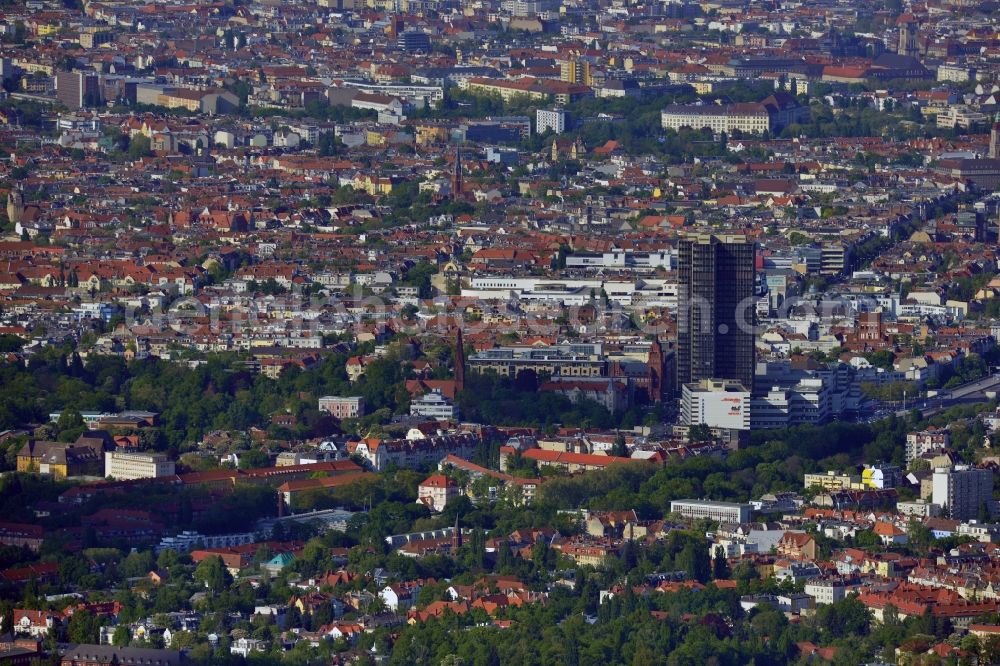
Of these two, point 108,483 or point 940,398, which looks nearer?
point 108,483

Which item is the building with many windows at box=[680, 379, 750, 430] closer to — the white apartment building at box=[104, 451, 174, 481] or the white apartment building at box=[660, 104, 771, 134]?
the white apartment building at box=[104, 451, 174, 481]

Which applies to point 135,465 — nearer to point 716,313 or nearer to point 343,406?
point 343,406

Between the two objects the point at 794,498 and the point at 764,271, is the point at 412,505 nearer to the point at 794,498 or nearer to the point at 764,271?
the point at 794,498

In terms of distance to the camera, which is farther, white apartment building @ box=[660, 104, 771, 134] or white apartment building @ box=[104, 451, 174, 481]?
white apartment building @ box=[660, 104, 771, 134]

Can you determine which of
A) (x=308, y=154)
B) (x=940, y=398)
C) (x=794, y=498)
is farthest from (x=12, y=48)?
(x=794, y=498)

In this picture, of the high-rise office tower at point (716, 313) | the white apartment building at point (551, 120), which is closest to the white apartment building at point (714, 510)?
the high-rise office tower at point (716, 313)

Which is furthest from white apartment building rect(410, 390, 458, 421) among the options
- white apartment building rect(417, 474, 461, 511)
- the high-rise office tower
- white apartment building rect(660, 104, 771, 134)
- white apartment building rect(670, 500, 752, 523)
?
white apartment building rect(660, 104, 771, 134)
